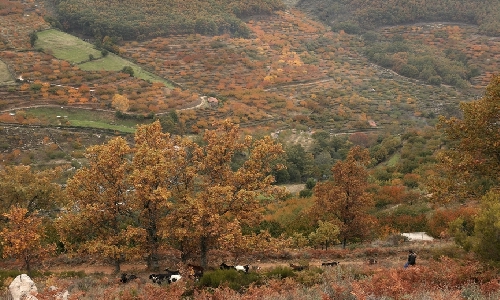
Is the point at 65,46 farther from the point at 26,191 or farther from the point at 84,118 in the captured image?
the point at 26,191

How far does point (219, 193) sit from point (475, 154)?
10.7 m

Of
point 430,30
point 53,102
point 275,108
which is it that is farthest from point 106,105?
point 430,30

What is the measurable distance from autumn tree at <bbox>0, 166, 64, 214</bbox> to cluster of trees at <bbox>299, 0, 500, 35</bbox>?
302 ft

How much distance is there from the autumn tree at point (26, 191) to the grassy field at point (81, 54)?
4658 cm

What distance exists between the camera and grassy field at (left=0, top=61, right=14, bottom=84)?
57.5 meters

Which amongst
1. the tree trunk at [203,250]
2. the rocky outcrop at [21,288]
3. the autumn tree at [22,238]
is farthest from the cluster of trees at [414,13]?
the rocky outcrop at [21,288]

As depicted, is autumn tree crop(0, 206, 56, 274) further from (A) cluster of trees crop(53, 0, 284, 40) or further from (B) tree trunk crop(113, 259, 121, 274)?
(A) cluster of trees crop(53, 0, 284, 40)

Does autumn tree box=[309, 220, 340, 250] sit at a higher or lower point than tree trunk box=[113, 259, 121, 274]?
higher

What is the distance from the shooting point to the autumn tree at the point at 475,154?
1823 cm

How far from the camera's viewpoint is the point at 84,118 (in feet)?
179

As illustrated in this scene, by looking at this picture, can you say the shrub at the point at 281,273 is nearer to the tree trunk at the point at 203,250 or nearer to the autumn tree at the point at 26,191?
the tree trunk at the point at 203,250

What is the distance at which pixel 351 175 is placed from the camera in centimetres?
2069

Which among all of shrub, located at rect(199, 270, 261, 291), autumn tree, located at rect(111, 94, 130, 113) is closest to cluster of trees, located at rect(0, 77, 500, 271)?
shrub, located at rect(199, 270, 261, 291)

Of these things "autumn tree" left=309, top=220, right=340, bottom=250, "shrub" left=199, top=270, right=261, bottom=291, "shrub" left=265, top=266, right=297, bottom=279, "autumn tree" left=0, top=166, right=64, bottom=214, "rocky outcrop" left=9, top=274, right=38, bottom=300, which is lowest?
"autumn tree" left=0, top=166, right=64, bottom=214
